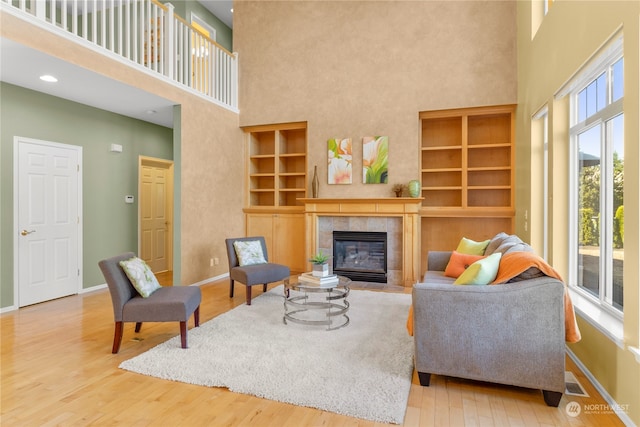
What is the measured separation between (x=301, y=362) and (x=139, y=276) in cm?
160

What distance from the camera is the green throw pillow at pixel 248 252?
4941 mm

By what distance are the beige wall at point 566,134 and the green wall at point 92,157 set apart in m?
5.74

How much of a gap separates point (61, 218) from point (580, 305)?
5856 mm

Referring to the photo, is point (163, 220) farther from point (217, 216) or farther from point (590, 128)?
point (590, 128)

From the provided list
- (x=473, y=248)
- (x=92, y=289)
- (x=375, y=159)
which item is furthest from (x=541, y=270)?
(x=92, y=289)

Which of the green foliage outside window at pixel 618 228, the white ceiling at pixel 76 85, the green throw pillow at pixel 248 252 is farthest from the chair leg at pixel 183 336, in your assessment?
the green foliage outside window at pixel 618 228

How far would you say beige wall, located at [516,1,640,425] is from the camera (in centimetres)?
204

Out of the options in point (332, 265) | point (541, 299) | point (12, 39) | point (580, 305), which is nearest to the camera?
point (541, 299)

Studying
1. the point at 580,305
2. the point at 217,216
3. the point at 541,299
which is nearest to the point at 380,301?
the point at 580,305

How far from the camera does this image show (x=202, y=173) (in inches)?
226

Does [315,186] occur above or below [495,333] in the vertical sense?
above

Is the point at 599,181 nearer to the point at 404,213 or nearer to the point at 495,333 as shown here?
the point at 495,333

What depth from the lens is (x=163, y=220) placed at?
6875 millimetres

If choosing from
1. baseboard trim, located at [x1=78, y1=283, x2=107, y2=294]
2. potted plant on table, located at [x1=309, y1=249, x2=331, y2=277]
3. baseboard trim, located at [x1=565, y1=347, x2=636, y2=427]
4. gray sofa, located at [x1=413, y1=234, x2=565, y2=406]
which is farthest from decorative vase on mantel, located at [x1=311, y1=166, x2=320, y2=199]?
baseboard trim, located at [x1=565, y1=347, x2=636, y2=427]
